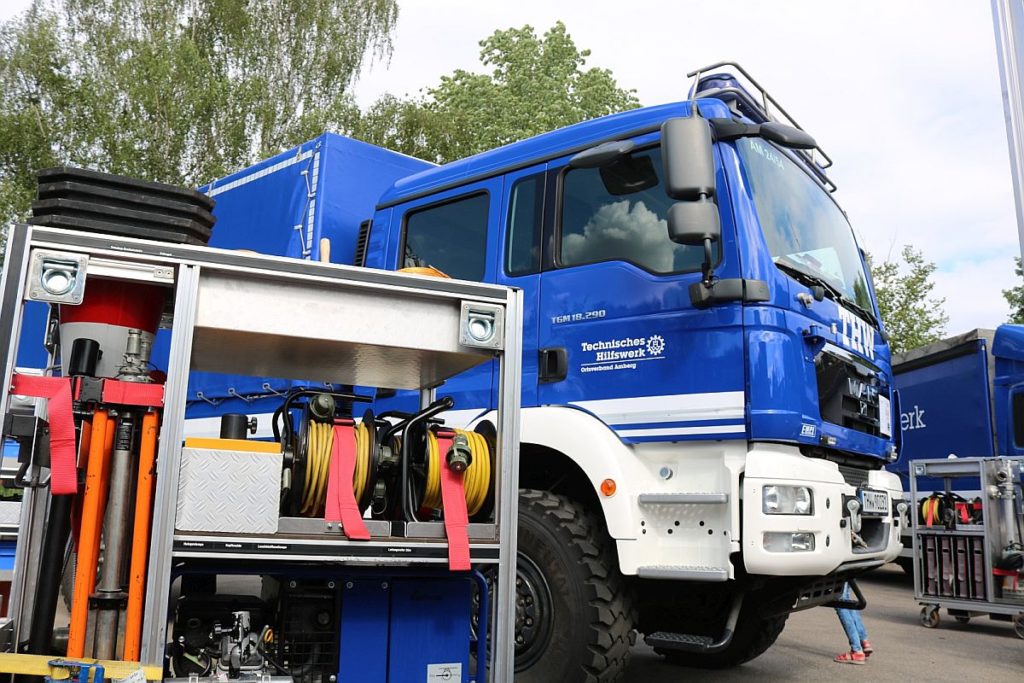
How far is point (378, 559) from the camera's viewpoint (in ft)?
10.5

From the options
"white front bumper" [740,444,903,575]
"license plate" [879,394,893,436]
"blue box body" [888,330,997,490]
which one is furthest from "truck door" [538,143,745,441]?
"blue box body" [888,330,997,490]

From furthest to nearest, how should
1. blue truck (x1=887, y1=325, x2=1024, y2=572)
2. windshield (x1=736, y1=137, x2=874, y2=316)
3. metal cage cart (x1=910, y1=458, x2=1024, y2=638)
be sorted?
blue truck (x1=887, y1=325, x2=1024, y2=572) → metal cage cart (x1=910, y1=458, x2=1024, y2=638) → windshield (x1=736, y1=137, x2=874, y2=316)

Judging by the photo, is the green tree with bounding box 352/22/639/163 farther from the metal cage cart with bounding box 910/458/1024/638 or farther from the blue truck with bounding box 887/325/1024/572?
the metal cage cart with bounding box 910/458/1024/638

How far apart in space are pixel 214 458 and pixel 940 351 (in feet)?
35.9

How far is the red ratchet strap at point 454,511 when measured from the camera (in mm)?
3301

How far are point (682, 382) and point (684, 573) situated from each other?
2.88 ft

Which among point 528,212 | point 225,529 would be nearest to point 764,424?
point 528,212

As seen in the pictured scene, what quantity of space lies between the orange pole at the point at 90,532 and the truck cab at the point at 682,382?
1745 mm

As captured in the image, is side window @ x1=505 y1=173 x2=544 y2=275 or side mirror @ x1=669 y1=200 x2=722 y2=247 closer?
side mirror @ x1=669 y1=200 x2=722 y2=247

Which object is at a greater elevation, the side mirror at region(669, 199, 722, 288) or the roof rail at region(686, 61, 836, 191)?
the roof rail at region(686, 61, 836, 191)

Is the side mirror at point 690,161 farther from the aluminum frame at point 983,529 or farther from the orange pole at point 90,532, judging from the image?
the aluminum frame at point 983,529

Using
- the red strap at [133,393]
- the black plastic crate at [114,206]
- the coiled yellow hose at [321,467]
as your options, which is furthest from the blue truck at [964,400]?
the red strap at [133,393]

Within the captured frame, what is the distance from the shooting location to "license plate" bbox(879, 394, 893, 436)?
5.15 m

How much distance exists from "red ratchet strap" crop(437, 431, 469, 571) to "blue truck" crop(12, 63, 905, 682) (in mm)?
1119
